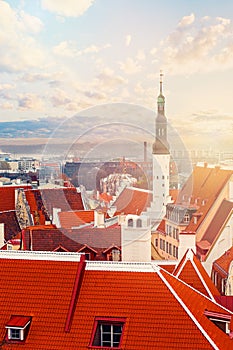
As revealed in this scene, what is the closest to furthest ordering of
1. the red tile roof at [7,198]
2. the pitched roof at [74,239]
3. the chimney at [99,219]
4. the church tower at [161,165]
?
the pitched roof at [74,239] < the chimney at [99,219] < the church tower at [161,165] < the red tile roof at [7,198]

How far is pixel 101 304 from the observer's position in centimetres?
554

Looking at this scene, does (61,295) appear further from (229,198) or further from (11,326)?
(229,198)

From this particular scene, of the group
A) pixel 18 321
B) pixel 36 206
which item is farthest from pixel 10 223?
pixel 18 321

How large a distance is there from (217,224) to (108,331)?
23.5 ft

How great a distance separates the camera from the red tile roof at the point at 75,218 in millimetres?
11452

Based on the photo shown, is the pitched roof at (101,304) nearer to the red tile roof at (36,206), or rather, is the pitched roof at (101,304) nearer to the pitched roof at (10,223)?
the pitched roof at (10,223)

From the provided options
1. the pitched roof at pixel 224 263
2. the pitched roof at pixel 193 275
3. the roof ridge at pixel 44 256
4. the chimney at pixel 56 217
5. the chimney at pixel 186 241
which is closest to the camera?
the roof ridge at pixel 44 256

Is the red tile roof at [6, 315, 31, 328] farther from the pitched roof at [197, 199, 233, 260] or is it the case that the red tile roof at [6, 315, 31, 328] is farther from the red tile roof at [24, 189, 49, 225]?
the red tile roof at [24, 189, 49, 225]

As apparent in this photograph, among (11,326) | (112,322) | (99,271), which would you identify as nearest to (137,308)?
(112,322)

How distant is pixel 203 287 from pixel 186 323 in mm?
1774

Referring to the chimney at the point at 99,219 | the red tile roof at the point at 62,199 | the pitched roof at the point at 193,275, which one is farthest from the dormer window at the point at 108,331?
the red tile roof at the point at 62,199

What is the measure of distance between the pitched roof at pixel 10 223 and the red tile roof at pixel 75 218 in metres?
2.24

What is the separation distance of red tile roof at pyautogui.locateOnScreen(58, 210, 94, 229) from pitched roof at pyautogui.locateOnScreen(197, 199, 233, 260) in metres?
2.69

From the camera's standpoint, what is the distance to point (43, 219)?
14102 mm
